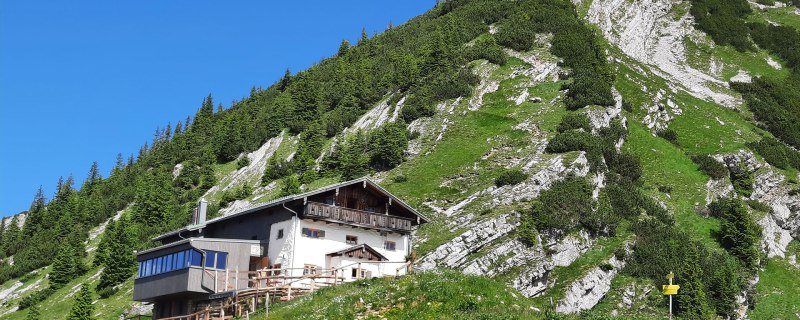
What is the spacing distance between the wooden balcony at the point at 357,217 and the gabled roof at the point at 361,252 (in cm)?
212

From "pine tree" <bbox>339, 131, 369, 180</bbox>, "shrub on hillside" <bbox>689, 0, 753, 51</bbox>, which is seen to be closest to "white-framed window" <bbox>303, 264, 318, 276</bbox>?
"pine tree" <bbox>339, 131, 369, 180</bbox>

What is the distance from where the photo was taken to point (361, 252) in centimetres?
5366

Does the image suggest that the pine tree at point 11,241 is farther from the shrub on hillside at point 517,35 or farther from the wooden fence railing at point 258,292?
the wooden fence railing at point 258,292

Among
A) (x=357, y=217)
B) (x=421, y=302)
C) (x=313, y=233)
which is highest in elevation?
(x=357, y=217)

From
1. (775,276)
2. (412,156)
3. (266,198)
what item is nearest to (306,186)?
(266,198)

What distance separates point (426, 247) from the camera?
6144 centimetres

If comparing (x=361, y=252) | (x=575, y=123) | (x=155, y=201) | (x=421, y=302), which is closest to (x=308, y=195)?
(x=361, y=252)

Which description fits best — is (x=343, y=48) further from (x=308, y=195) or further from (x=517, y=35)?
(x=308, y=195)

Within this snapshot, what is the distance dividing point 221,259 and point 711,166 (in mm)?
49783

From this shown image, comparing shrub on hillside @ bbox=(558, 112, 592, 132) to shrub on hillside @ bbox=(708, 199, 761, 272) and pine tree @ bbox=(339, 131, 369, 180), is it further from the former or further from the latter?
pine tree @ bbox=(339, 131, 369, 180)

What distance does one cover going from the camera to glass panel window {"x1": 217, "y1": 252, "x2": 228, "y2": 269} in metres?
51.0

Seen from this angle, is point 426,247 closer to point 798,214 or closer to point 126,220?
point 798,214

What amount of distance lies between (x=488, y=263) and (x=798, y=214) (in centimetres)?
3368

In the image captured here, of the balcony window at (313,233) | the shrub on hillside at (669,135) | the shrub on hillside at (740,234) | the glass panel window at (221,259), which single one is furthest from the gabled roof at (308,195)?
the shrub on hillside at (669,135)
